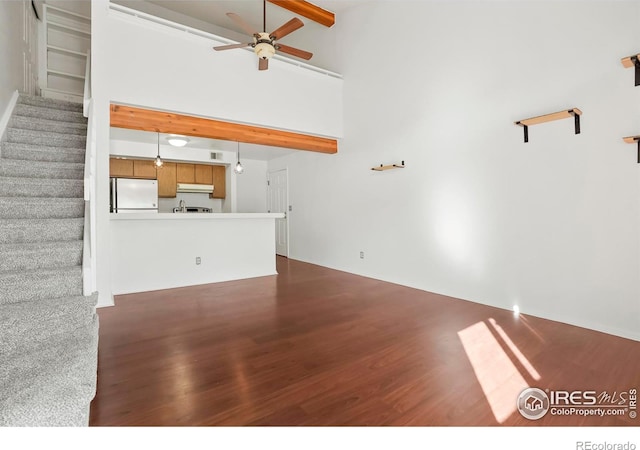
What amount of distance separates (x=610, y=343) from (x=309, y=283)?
3.32 metres

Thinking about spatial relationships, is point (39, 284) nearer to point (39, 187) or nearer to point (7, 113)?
point (39, 187)

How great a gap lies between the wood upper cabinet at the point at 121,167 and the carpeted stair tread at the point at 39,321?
498 cm

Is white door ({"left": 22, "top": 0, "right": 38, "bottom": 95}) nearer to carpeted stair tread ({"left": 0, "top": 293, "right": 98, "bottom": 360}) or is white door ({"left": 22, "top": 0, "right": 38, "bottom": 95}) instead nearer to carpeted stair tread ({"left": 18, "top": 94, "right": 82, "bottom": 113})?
carpeted stair tread ({"left": 18, "top": 94, "right": 82, "bottom": 113})

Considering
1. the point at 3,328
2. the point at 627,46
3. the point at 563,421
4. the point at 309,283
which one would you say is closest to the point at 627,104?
the point at 627,46

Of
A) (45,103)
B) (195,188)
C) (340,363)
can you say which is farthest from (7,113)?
(340,363)

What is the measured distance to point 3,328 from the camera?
1777mm

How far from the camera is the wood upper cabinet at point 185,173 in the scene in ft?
23.2

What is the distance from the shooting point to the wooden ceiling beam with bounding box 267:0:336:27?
5.15 m

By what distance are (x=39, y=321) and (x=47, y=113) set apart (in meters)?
3.40

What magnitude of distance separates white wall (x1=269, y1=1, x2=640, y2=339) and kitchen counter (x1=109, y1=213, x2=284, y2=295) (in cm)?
164

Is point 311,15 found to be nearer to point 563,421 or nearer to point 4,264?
point 4,264

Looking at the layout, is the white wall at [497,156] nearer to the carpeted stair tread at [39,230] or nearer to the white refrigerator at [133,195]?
the carpeted stair tread at [39,230]

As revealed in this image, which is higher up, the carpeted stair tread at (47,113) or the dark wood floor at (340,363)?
the carpeted stair tread at (47,113)

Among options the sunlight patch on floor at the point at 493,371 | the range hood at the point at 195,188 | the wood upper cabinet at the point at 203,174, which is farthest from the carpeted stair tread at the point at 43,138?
the sunlight patch on floor at the point at 493,371
